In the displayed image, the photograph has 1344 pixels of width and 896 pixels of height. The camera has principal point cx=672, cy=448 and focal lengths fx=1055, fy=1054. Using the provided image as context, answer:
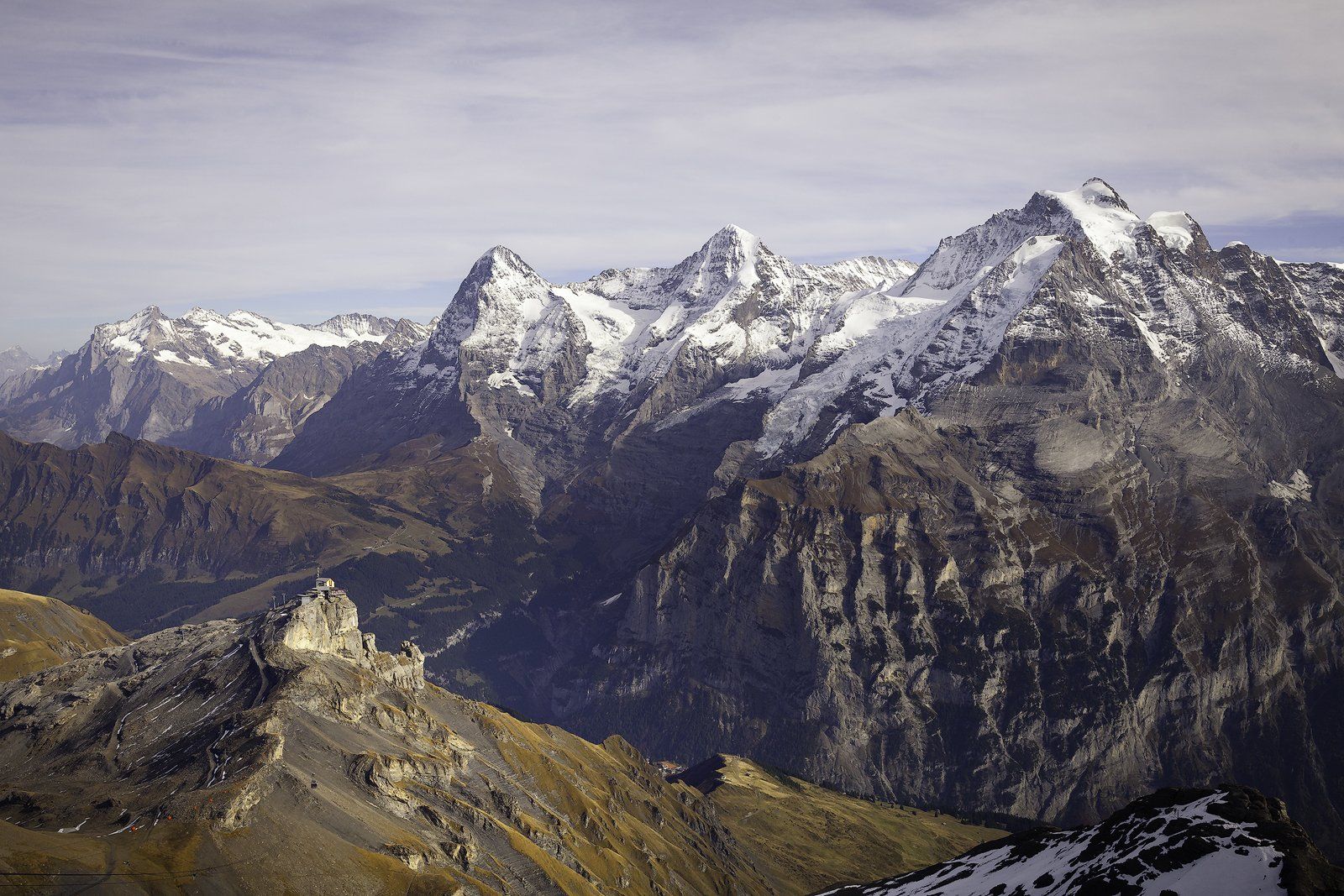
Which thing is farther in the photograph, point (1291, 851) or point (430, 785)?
point (430, 785)

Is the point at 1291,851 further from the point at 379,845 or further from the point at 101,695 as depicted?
the point at 101,695

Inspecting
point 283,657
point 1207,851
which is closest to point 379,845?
point 283,657

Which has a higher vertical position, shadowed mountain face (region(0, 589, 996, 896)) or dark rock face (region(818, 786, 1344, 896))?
dark rock face (region(818, 786, 1344, 896))

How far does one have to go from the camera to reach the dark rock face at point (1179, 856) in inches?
4360

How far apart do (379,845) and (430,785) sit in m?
33.1

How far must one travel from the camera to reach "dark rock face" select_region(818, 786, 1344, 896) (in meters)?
111

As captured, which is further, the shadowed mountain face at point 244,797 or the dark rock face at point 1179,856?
the shadowed mountain face at point 244,797

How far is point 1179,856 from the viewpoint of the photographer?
120625mm

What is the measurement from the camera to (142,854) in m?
132

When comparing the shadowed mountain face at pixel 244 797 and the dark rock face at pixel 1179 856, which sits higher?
the dark rock face at pixel 1179 856

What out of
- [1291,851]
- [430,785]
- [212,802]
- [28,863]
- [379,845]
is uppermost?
[1291,851]

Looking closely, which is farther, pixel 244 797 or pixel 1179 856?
pixel 244 797

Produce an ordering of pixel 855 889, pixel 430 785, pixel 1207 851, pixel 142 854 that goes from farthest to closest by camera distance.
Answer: pixel 855 889, pixel 430 785, pixel 142 854, pixel 1207 851

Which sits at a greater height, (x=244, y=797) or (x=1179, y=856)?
(x=1179, y=856)
